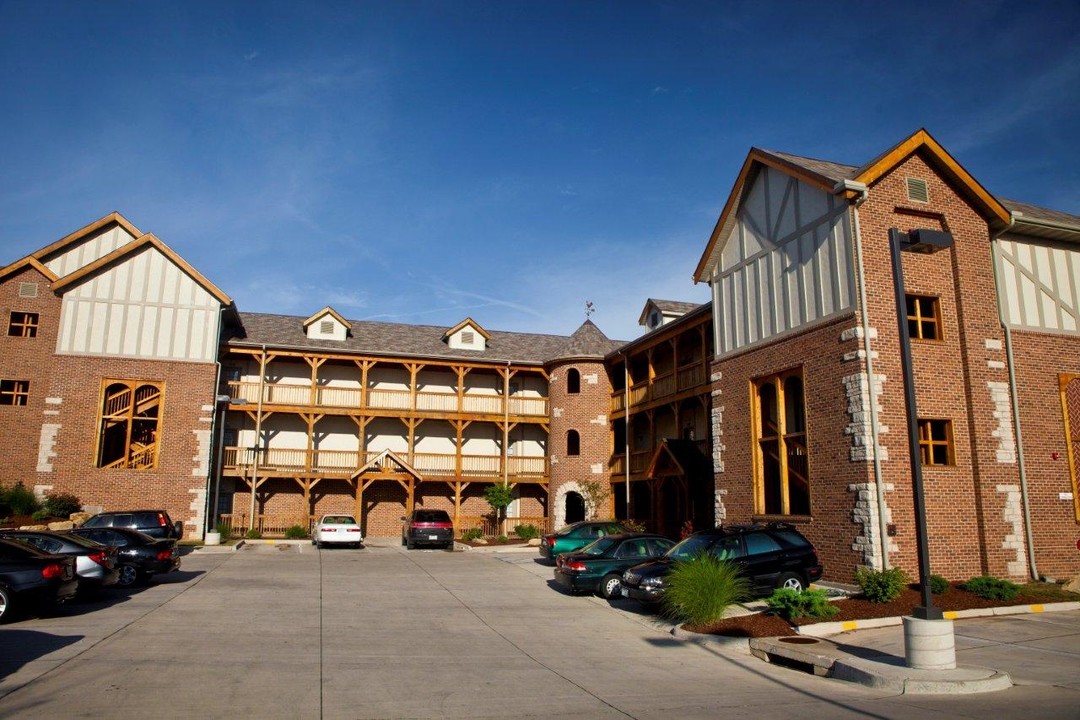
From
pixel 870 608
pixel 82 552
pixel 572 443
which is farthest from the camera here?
pixel 572 443

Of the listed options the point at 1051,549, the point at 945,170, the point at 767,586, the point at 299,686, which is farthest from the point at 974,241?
the point at 299,686

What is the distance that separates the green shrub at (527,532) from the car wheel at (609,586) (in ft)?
53.6

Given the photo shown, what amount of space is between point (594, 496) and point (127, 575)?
19.6 metres

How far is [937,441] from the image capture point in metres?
18.0

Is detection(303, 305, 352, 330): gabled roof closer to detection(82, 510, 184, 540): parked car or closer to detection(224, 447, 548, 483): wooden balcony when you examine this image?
detection(224, 447, 548, 483): wooden balcony

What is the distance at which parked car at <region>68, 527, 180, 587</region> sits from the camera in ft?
57.7

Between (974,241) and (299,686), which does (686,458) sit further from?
(299,686)

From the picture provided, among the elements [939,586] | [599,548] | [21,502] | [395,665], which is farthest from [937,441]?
[21,502]

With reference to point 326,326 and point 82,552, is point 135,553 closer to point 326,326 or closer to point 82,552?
point 82,552

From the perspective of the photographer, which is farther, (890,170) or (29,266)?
(29,266)

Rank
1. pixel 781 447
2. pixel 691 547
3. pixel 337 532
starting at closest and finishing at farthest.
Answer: pixel 691 547
pixel 781 447
pixel 337 532

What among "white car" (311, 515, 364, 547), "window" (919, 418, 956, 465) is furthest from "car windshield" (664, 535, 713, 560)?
"white car" (311, 515, 364, 547)

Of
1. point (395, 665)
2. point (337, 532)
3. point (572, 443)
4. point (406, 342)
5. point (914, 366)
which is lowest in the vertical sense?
point (395, 665)

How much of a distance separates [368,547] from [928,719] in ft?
81.4
